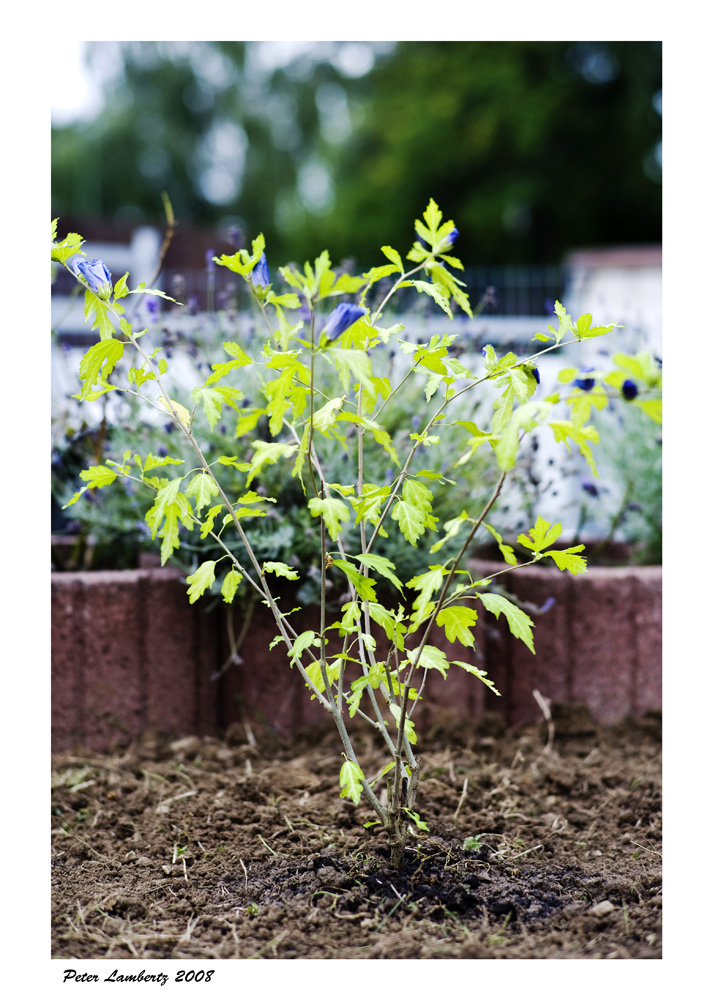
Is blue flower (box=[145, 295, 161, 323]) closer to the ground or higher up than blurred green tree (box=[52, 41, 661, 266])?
closer to the ground

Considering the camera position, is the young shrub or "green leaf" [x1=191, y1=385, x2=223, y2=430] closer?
the young shrub

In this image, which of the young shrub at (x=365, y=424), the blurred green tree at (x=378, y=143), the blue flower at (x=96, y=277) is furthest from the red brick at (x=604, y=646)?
the blurred green tree at (x=378, y=143)

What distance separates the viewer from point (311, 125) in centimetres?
1948

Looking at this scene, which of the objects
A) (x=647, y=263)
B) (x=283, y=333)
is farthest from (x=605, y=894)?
(x=647, y=263)

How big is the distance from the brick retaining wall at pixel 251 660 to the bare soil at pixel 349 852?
98 mm

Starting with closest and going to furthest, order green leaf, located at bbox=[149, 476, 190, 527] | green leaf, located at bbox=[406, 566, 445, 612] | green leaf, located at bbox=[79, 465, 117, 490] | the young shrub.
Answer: the young shrub < green leaf, located at bbox=[406, 566, 445, 612] < green leaf, located at bbox=[149, 476, 190, 527] < green leaf, located at bbox=[79, 465, 117, 490]

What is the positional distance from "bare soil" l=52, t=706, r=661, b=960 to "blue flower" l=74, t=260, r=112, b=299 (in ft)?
3.73

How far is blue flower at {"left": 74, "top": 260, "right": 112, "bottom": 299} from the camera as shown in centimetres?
156

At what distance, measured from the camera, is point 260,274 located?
5.09 ft

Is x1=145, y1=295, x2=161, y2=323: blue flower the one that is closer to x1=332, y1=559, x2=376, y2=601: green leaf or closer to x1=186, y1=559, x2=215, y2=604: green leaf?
x1=186, y1=559, x2=215, y2=604: green leaf

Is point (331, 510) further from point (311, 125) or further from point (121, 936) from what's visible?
point (311, 125)

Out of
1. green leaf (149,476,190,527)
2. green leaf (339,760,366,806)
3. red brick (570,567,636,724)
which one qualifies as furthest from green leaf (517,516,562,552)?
red brick (570,567,636,724)

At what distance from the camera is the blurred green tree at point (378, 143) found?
1473 centimetres

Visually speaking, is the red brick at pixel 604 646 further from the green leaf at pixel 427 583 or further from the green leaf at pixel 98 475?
the green leaf at pixel 98 475
